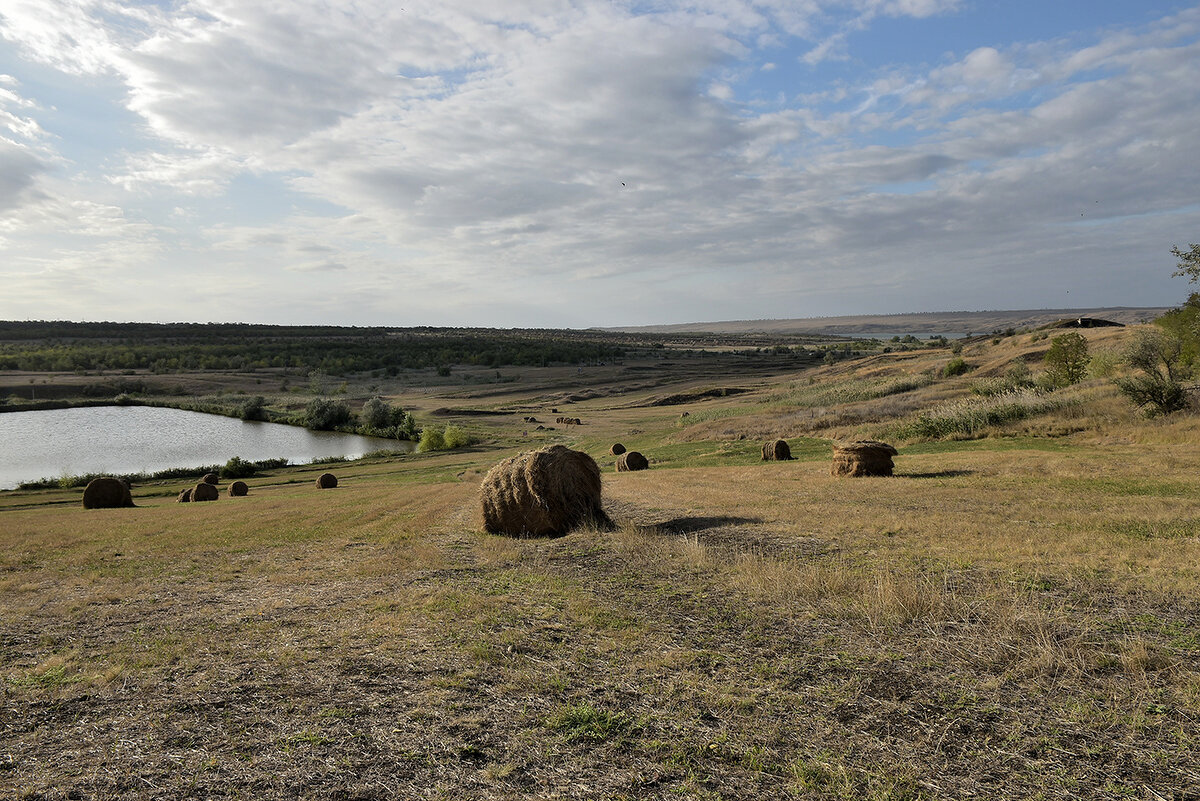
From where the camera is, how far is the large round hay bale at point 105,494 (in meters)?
30.3

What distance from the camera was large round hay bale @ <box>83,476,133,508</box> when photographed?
30312mm

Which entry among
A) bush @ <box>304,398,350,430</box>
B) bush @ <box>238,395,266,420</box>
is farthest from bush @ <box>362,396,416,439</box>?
bush @ <box>238,395,266,420</box>

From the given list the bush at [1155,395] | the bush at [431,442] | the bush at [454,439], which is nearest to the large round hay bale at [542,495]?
the bush at [1155,395]

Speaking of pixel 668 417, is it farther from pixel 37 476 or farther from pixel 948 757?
pixel 948 757

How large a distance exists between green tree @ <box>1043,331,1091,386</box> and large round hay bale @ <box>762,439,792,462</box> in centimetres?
1745

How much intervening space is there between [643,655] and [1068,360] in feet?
127

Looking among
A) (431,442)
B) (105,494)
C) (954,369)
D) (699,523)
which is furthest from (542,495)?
(954,369)

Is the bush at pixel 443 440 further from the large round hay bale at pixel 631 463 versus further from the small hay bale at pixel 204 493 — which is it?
the large round hay bale at pixel 631 463

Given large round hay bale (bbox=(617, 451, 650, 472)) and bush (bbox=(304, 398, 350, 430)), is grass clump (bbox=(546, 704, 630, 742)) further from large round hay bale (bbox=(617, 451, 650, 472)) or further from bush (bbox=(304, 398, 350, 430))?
bush (bbox=(304, 398, 350, 430))

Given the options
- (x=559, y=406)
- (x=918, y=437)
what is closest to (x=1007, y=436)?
(x=918, y=437)

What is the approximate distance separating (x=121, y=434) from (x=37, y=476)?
2221 centimetres

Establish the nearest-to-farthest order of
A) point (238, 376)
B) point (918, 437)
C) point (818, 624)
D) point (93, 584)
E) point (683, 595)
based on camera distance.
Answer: point (818, 624) → point (683, 595) → point (93, 584) → point (918, 437) → point (238, 376)

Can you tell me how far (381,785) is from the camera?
17.4 ft

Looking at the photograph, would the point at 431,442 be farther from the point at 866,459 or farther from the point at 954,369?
the point at 954,369
